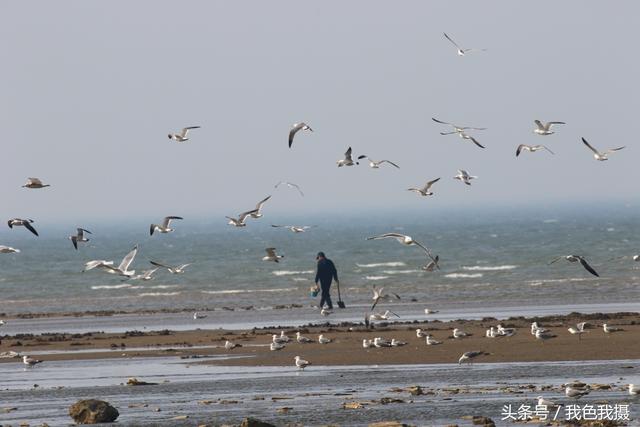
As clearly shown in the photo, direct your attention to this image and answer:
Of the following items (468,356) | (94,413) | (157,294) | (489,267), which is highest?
(489,267)

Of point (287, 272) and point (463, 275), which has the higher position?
point (287, 272)

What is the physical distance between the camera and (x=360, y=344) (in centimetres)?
2705

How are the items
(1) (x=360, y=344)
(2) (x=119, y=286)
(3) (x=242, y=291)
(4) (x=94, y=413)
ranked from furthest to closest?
(2) (x=119, y=286), (3) (x=242, y=291), (1) (x=360, y=344), (4) (x=94, y=413)

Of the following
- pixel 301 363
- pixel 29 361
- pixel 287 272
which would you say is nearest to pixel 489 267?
pixel 287 272

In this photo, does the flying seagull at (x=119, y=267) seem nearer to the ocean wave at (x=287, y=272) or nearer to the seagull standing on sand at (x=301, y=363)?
the seagull standing on sand at (x=301, y=363)

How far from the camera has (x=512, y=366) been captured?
2252 cm

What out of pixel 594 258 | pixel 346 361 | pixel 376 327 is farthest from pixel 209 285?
pixel 346 361

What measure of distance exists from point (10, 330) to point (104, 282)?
2879 centimetres

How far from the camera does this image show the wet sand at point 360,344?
79.6 feet

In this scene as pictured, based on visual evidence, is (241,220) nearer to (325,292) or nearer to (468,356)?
(325,292)

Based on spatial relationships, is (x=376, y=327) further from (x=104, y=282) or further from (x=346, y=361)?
(x=104, y=282)

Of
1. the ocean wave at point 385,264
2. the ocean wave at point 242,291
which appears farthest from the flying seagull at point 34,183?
the ocean wave at point 385,264

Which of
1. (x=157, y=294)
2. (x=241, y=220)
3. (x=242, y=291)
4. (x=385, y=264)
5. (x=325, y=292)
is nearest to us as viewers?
(x=241, y=220)

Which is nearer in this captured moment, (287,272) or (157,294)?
(157,294)
